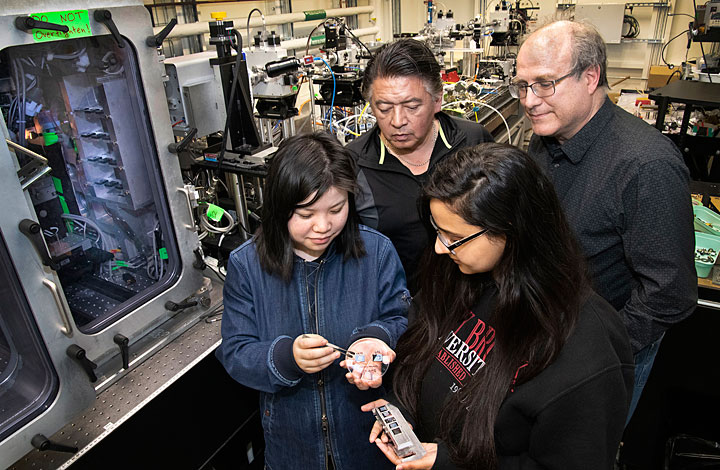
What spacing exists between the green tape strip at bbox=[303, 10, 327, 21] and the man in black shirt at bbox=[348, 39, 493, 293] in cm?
312

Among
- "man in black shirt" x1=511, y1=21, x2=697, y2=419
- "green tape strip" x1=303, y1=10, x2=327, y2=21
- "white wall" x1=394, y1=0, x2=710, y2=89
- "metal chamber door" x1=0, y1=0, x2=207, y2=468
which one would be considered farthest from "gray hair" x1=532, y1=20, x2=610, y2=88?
"white wall" x1=394, y1=0, x2=710, y2=89

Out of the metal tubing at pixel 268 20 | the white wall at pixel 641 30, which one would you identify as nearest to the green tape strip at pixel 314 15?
the metal tubing at pixel 268 20

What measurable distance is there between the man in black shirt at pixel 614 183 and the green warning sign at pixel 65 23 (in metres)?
1.03

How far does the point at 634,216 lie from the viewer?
3.69 feet

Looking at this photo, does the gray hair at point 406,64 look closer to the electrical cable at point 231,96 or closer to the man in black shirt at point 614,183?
the man in black shirt at point 614,183

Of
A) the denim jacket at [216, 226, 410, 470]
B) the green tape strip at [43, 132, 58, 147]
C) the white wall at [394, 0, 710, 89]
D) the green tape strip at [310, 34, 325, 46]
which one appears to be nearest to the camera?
the denim jacket at [216, 226, 410, 470]

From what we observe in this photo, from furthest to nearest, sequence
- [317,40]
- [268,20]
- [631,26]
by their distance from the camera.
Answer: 1. [631,26]
2. [317,40]
3. [268,20]

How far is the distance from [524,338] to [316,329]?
47 cm

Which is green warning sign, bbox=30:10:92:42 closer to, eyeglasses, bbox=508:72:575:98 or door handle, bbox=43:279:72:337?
door handle, bbox=43:279:72:337

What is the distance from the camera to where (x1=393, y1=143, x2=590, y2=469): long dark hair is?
0.81 meters

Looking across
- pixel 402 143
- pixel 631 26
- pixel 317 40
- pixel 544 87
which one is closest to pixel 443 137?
Result: pixel 402 143

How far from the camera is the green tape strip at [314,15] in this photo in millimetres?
4145

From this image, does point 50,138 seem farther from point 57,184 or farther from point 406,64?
point 406,64

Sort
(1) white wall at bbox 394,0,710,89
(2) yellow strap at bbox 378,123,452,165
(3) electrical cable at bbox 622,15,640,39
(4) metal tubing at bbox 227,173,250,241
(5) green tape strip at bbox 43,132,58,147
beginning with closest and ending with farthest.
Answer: (5) green tape strip at bbox 43,132,58,147
(2) yellow strap at bbox 378,123,452,165
(4) metal tubing at bbox 227,173,250,241
(1) white wall at bbox 394,0,710,89
(3) electrical cable at bbox 622,15,640,39
